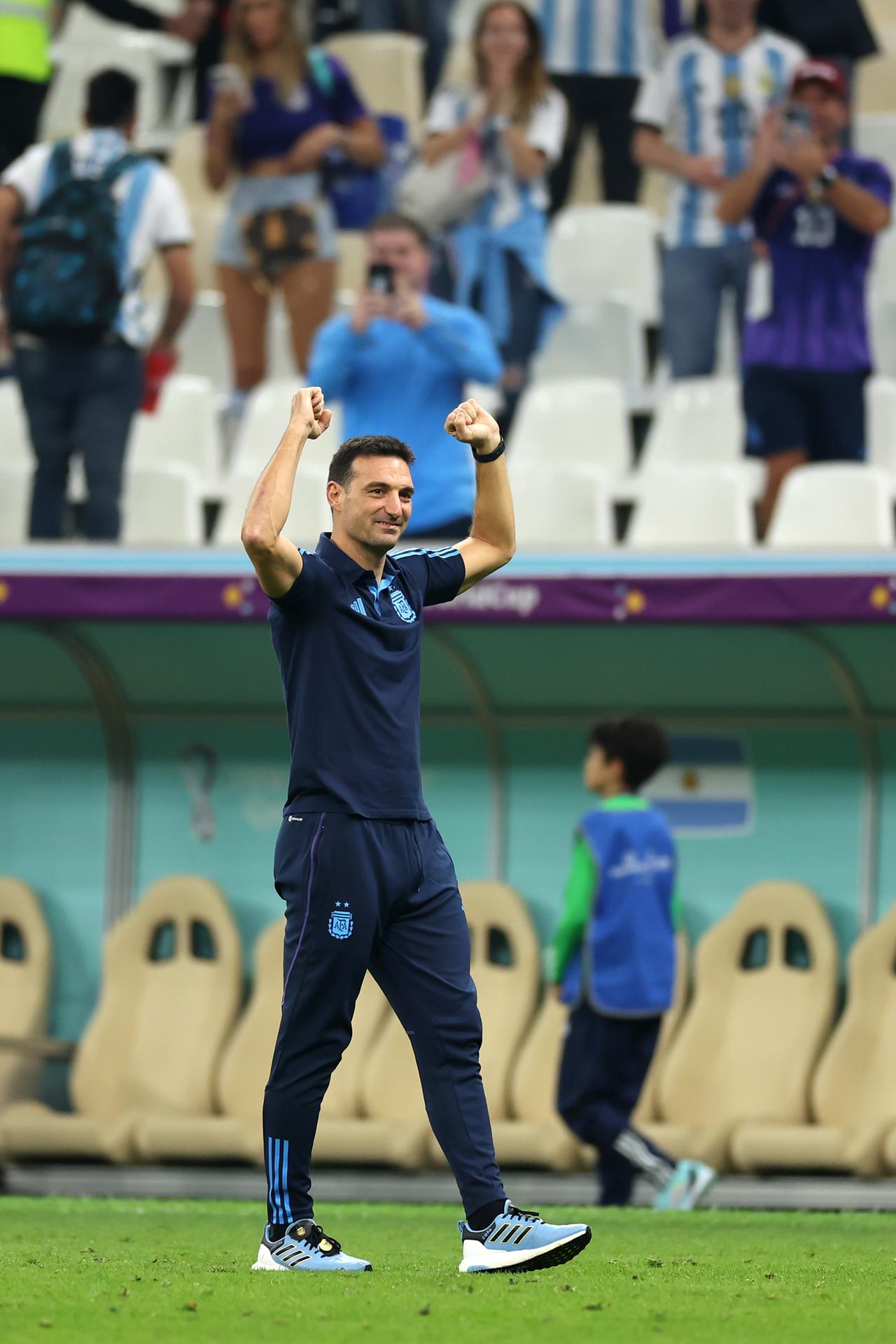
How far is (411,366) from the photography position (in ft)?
31.3

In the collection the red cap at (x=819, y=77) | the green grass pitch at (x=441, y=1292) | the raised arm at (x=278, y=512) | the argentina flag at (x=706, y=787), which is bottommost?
the green grass pitch at (x=441, y=1292)

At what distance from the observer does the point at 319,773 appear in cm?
526

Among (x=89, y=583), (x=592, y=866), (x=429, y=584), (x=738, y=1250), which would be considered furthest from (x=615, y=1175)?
(x=429, y=584)

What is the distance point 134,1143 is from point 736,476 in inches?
151

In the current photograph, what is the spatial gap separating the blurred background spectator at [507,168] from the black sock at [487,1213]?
6.40 metres

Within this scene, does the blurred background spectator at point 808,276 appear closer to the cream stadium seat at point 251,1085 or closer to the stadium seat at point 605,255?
the stadium seat at point 605,255

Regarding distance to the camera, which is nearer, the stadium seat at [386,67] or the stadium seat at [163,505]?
the stadium seat at [163,505]

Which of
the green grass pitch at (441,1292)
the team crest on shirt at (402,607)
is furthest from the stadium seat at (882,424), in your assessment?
the team crest on shirt at (402,607)

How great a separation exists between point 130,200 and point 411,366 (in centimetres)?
142

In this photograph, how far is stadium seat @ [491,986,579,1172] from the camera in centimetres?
1009

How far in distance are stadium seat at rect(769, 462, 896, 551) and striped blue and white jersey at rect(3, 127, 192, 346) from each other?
2.71 m

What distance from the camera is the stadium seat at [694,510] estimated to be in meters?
10.5

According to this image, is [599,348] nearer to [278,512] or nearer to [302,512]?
[302,512]

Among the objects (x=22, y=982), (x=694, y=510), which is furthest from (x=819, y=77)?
(x=22, y=982)
